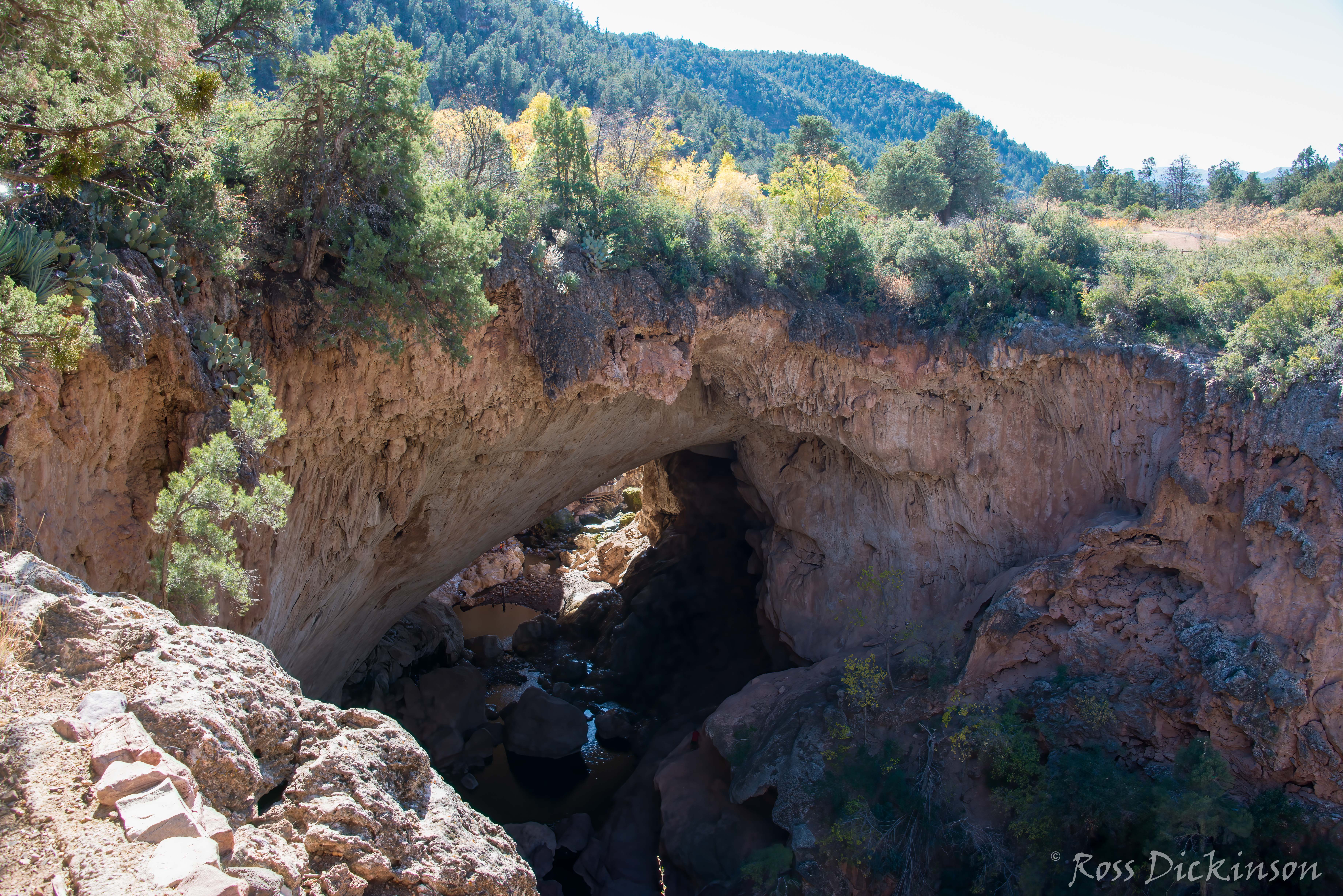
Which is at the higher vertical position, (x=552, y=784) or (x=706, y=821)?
(x=706, y=821)

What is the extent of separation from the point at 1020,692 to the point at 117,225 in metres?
15.5

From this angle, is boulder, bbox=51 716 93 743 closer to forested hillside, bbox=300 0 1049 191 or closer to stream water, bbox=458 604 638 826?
stream water, bbox=458 604 638 826

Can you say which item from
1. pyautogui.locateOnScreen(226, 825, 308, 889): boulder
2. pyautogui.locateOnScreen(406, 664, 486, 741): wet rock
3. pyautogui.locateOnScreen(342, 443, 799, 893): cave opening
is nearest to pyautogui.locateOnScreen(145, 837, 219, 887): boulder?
pyautogui.locateOnScreen(226, 825, 308, 889): boulder

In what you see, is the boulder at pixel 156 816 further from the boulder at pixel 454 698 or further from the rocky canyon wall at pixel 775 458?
the boulder at pixel 454 698

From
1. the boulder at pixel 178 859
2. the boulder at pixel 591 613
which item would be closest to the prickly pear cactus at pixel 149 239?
the boulder at pixel 178 859

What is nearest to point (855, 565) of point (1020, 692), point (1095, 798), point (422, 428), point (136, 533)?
point (1020, 692)

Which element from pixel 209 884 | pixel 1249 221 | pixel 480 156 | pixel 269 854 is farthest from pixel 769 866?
pixel 1249 221

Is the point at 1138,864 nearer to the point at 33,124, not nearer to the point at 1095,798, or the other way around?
the point at 1095,798

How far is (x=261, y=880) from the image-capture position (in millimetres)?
3811

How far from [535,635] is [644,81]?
53.3m

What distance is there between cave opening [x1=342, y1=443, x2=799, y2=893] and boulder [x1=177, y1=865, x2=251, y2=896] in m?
12.9

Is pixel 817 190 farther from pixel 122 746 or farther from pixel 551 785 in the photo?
pixel 122 746

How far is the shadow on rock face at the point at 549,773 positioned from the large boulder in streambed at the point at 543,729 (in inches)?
5.4

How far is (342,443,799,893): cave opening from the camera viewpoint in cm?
1742
